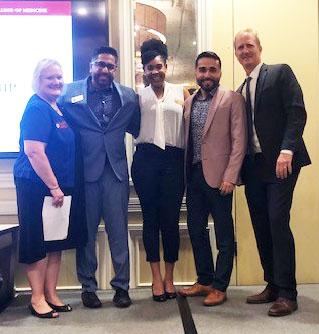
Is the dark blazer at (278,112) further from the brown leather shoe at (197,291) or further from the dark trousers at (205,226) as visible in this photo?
the brown leather shoe at (197,291)

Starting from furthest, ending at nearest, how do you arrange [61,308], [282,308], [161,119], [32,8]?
[32,8]
[161,119]
[61,308]
[282,308]

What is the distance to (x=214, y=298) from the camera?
225 centimetres

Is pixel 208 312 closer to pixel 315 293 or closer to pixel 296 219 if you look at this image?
pixel 315 293

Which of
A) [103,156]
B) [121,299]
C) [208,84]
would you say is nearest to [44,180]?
[103,156]

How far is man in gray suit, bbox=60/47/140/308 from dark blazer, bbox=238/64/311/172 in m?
0.69

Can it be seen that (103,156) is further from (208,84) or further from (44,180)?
(208,84)

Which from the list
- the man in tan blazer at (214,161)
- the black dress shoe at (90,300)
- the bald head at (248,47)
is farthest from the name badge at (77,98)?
the black dress shoe at (90,300)

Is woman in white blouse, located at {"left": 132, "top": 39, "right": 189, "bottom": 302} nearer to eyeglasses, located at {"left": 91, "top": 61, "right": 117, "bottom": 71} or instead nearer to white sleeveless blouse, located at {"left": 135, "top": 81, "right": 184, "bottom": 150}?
white sleeveless blouse, located at {"left": 135, "top": 81, "right": 184, "bottom": 150}

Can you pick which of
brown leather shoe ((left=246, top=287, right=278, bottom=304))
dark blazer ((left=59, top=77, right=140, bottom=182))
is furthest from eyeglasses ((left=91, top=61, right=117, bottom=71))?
brown leather shoe ((left=246, top=287, right=278, bottom=304))

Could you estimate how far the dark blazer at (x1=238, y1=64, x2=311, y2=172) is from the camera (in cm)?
208

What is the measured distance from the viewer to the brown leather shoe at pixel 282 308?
2035mm

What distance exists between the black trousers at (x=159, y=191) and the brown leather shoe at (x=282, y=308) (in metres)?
0.60

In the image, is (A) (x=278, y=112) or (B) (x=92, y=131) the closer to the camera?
(A) (x=278, y=112)

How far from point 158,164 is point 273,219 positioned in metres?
0.65
